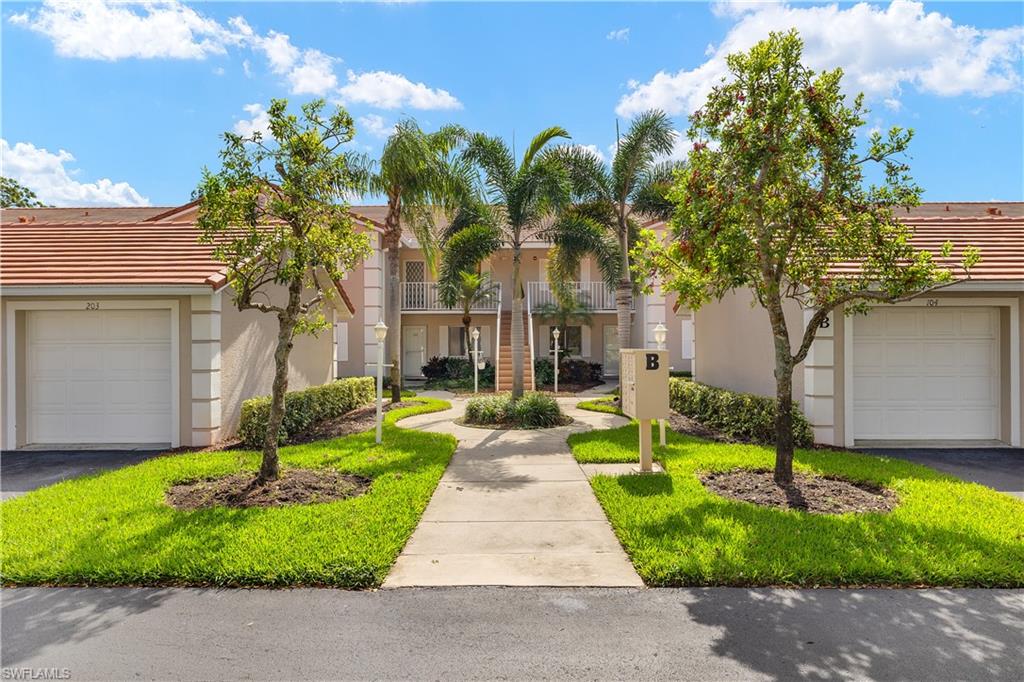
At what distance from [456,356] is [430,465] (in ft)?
50.6

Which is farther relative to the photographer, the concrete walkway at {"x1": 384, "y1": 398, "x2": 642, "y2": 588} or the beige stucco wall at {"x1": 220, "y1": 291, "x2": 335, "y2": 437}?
the beige stucco wall at {"x1": 220, "y1": 291, "x2": 335, "y2": 437}

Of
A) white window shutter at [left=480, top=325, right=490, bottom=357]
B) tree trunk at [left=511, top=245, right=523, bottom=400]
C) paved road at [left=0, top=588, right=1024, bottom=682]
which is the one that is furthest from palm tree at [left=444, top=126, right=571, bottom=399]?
white window shutter at [left=480, top=325, right=490, bottom=357]

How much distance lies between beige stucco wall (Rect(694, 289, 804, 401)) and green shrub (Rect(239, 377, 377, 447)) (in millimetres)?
8607

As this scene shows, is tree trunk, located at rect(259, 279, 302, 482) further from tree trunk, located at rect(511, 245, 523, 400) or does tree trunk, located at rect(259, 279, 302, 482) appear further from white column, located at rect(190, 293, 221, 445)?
tree trunk, located at rect(511, 245, 523, 400)

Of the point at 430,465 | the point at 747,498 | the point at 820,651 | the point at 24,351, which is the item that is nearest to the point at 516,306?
the point at 430,465

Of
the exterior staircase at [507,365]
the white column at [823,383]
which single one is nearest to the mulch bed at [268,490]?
the white column at [823,383]

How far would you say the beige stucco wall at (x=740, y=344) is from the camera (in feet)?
32.8

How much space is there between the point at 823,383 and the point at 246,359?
10389mm

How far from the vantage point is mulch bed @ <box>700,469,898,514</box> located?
610 cm

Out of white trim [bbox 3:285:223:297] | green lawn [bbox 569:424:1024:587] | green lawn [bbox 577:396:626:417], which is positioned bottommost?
green lawn [bbox 569:424:1024:587]

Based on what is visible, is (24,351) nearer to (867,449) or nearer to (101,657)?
(101,657)

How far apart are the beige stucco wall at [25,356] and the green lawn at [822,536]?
23.1ft

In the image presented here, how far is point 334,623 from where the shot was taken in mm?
3820

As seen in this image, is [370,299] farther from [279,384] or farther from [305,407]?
[279,384]
